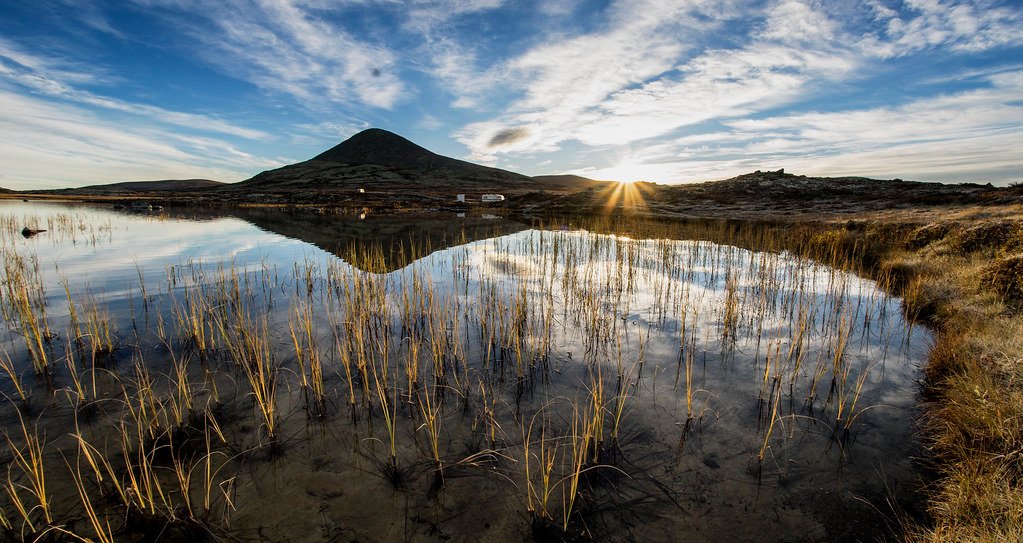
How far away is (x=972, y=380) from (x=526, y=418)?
6810mm

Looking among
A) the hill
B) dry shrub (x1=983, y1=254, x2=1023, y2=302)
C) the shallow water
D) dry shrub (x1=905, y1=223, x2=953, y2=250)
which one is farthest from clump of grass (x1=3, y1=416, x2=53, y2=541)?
the hill

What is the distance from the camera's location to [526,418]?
6383mm

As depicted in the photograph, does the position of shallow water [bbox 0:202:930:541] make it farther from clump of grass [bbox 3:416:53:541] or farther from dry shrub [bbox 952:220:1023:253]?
dry shrub [bbox 952:220:1023:253]

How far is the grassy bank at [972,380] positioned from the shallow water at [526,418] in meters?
0.41

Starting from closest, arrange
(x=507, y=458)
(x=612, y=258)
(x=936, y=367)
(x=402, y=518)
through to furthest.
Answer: (x=402, y=518) → (x=507, y=458) → (x=936, y=367) → (x=612, y=258)

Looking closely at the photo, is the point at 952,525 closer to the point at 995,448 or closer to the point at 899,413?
the point at 995,448

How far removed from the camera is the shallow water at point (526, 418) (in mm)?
4578

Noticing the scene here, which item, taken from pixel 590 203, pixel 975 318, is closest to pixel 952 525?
pixel 975 318

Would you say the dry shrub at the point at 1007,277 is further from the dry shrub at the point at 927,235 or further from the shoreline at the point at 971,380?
the dry shrub at the point at 927,235

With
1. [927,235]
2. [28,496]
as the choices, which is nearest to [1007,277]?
[927,235]

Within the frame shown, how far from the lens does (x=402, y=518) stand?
450 centimetres

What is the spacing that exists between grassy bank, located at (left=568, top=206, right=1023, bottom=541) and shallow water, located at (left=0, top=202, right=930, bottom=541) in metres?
0.41

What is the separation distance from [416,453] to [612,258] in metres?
16.3

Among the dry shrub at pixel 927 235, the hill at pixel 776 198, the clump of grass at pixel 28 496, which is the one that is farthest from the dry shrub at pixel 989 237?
the hill at pixel 776 198
